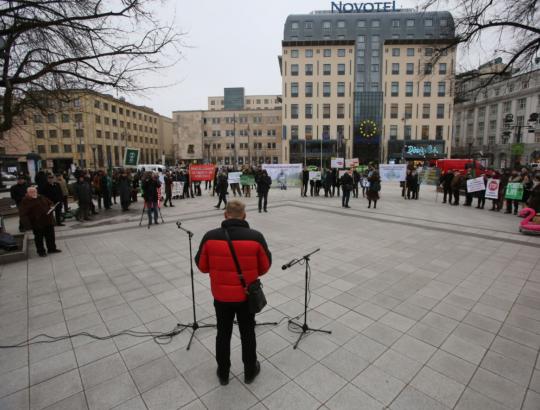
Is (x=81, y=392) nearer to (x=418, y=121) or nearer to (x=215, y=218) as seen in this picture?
(x=215, y=218)

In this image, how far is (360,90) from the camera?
182ft

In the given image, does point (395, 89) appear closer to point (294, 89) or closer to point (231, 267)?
point (294, 89)

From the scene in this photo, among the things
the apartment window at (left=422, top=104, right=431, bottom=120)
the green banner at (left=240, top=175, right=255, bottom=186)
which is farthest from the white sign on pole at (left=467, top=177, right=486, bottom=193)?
the apartment window at (left=422, top=104, right=431, bottom=120)

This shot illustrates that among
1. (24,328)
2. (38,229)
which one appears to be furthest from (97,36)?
(24,328)

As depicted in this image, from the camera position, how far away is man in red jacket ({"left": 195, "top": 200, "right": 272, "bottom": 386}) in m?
2.70

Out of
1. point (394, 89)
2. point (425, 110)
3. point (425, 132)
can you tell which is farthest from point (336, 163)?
point (425, 110)

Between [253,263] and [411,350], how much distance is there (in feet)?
7.97

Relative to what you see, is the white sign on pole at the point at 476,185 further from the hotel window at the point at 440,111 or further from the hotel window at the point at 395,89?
the hotel window at the point at 440,111

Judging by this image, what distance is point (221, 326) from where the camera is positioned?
285 centimetres

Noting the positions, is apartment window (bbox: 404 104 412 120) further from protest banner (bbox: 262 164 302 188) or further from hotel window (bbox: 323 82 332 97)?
protest banner (bbox: 262 164 302 188)

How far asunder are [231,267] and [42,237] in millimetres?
7257

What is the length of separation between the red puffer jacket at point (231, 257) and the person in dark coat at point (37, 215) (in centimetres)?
672

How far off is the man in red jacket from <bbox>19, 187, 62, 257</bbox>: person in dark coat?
21.8ft

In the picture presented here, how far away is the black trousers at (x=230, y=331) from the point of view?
2.80 metres
